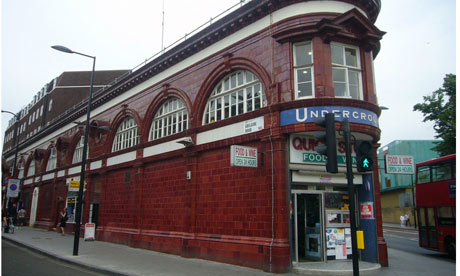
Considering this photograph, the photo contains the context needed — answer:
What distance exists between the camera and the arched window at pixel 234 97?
45.3 ft

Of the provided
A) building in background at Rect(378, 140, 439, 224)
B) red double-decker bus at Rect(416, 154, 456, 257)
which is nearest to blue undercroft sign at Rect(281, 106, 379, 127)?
red double-decker bus at Rect(416, 154, 456, 257)

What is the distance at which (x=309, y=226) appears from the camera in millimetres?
12484

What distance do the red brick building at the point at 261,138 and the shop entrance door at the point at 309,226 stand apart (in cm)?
3

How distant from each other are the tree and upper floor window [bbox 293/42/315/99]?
844 inches

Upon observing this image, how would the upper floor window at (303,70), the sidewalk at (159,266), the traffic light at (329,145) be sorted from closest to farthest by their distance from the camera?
1. the traffic light at (329,145)
2. the sidewalk at (159,266)
3. the upper floor window at (303,70)

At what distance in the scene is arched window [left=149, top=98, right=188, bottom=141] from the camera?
1748 centimetres

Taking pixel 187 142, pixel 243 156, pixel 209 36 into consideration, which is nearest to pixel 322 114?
pixel 243 156

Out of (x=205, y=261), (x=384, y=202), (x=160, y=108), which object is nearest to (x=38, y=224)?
(x=160, y=108)

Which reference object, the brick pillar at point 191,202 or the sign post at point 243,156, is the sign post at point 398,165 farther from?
the brick pillar at point 191,202

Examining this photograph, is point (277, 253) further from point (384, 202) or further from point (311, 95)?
point (384, 202)

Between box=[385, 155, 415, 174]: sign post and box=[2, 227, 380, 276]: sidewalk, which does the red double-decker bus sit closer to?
box=[385, 155, 415, 174]: sign post

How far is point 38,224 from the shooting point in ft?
106

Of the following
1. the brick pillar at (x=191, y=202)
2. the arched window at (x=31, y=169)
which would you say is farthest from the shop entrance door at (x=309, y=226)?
the arched window at (x=31, y=169)

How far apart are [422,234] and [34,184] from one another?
3365 centimetres
